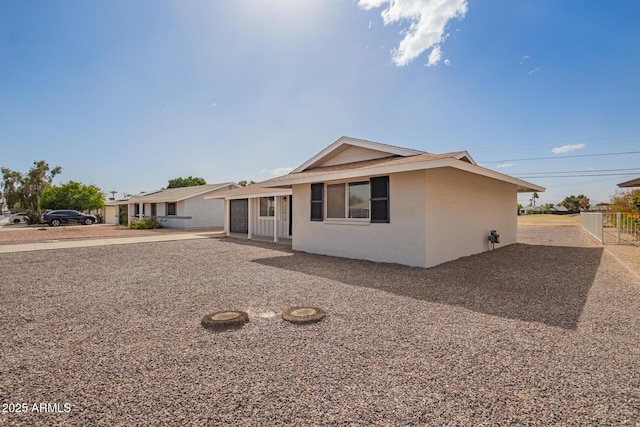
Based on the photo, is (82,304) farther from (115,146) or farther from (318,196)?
(115,146)

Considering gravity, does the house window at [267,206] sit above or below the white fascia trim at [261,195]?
below

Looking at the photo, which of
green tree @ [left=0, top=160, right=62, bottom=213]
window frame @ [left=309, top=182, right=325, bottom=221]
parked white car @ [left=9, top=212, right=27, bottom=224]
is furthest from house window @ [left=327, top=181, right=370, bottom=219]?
green tree @ [left=0, top=160, right=62, bottom=213]

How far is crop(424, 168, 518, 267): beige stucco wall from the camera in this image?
7.37m

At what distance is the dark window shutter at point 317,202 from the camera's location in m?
9.45

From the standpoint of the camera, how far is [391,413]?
2014 mm

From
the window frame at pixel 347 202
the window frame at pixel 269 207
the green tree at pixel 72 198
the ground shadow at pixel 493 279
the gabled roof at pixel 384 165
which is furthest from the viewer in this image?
the green tree at pixel 72 198

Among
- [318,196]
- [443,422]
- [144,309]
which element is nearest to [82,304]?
[144,309]

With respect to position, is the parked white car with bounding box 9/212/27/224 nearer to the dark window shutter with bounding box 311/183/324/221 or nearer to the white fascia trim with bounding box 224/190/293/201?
the white fascia trim with bounding box 224/190/293/201

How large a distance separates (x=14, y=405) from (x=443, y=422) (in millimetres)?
3053

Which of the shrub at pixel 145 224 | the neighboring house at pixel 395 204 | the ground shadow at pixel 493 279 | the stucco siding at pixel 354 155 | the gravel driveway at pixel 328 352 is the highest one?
the stucco siding at pixel 354 155

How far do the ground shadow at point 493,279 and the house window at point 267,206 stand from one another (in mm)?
6521

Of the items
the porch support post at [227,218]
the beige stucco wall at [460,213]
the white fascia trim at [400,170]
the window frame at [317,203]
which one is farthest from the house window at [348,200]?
the porch support post at [227,218]

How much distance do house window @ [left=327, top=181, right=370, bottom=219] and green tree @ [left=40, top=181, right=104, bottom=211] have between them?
37.6m

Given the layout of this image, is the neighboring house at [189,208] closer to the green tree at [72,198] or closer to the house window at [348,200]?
the green tree at [72,198]
